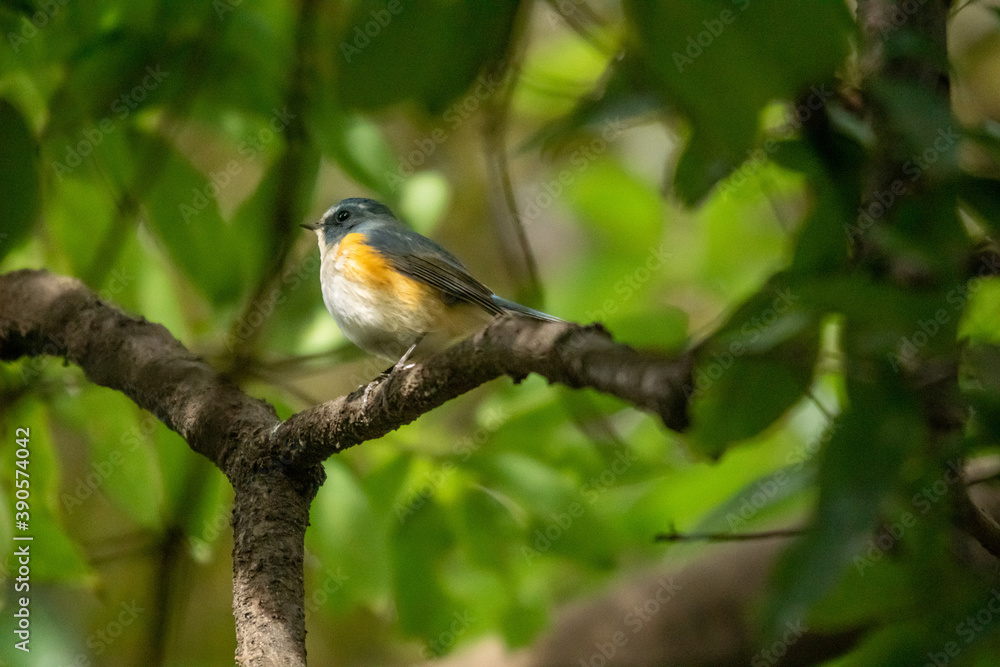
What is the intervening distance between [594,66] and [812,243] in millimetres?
3356

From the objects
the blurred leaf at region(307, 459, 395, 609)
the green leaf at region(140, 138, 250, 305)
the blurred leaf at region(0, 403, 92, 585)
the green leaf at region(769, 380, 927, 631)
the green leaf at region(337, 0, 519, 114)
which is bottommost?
the green leaf at region(769, 380, 927, 631)

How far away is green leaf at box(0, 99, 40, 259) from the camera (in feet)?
5.37

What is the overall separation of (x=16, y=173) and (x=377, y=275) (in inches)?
44.3

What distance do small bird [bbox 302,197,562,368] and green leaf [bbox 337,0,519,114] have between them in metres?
1.43

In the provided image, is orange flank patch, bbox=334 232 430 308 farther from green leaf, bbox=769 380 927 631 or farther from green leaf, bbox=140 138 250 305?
green leaf, bbox=769 380 927 631

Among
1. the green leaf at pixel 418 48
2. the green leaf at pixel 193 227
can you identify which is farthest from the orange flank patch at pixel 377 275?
the green leaf at pixel 418 48

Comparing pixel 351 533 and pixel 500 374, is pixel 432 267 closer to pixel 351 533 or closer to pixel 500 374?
pixel 351 533

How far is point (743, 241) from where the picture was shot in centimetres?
384

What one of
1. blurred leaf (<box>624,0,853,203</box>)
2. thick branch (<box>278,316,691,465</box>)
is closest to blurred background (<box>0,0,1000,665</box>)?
blurred leaf (<box>624,0,853,203</box>)

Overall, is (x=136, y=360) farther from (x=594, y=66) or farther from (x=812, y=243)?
(x=594, y=66)

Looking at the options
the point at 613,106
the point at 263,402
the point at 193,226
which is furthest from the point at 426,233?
the point at 613,106

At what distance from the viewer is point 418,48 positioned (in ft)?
3.19

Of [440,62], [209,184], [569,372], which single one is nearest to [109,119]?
[209,184]

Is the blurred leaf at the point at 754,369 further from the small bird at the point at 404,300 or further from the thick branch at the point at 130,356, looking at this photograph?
the small bird at the point at 404,300
